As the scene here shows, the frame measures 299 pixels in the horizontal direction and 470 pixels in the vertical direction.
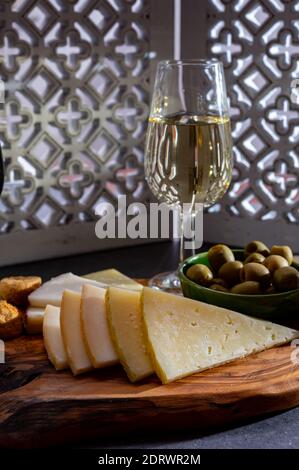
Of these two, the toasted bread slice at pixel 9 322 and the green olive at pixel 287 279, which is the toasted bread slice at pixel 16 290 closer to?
the toasted bread slice at pixel 9 322

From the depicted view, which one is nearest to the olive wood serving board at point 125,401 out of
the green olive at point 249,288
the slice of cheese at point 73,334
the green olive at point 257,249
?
the slice of cheese at point 73,334

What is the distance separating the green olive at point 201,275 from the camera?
1100mm

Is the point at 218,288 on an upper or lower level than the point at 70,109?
lower

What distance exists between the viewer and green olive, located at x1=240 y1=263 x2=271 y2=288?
3.46ft

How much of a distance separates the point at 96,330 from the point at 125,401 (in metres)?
0.12

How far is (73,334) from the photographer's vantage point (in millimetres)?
964

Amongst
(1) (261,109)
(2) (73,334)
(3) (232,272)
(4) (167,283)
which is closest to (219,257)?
(3) (232,272)

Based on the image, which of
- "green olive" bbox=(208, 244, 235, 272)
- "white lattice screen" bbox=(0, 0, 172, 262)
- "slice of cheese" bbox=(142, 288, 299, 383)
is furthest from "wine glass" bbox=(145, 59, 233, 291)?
"white lattice screen" bbox=(0, 0, 172, 262)

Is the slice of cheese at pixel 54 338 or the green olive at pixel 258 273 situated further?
the green olive at pixel 258 273

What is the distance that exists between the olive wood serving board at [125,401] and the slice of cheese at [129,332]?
0.05 ft

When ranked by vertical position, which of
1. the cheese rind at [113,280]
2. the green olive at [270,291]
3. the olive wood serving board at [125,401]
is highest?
the green olive at [270,291]

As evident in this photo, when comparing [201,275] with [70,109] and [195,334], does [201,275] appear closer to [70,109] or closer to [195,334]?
[195,334]

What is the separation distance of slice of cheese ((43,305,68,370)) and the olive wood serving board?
2 centimetres

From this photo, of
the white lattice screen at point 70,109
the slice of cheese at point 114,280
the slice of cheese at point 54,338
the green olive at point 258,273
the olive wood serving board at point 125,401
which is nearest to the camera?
the olive wood serving board at point 125,401
